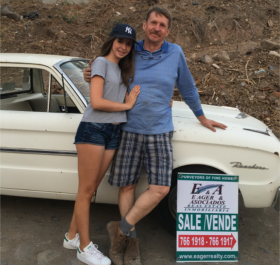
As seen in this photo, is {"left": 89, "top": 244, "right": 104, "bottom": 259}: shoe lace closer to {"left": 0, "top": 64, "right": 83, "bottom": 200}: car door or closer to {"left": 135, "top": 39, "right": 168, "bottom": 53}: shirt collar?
{"left": 0, "top": 64, "right": 83, "bottom": 200}: car door

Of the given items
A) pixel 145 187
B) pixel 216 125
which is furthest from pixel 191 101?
pixel 145 187

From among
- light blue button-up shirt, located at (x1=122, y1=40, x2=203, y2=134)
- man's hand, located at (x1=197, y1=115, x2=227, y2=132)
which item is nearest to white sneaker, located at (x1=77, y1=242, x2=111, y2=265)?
light blue button-up shirt, located at (x1=122, y1=40, x2=203, y2=134)

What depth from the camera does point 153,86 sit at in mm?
→ 2357

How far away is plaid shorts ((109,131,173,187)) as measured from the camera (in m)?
2.42

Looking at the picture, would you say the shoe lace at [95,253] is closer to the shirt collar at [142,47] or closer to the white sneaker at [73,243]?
the white sneaker at [73,243]

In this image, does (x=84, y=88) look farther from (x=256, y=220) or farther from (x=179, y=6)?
(x=179, y=6)

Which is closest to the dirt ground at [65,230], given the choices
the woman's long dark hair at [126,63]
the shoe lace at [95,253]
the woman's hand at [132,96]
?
the shoe lace at [95,253]

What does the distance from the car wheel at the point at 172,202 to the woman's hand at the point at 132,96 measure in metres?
0.80

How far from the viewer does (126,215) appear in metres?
2.53

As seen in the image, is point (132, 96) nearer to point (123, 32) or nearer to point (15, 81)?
point (123, 32)

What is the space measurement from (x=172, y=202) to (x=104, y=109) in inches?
47.6

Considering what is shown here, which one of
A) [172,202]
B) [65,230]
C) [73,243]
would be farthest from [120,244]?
[65,230]

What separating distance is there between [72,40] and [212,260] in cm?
856

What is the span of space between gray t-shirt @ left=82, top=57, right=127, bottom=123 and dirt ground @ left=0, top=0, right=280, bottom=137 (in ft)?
14.7
